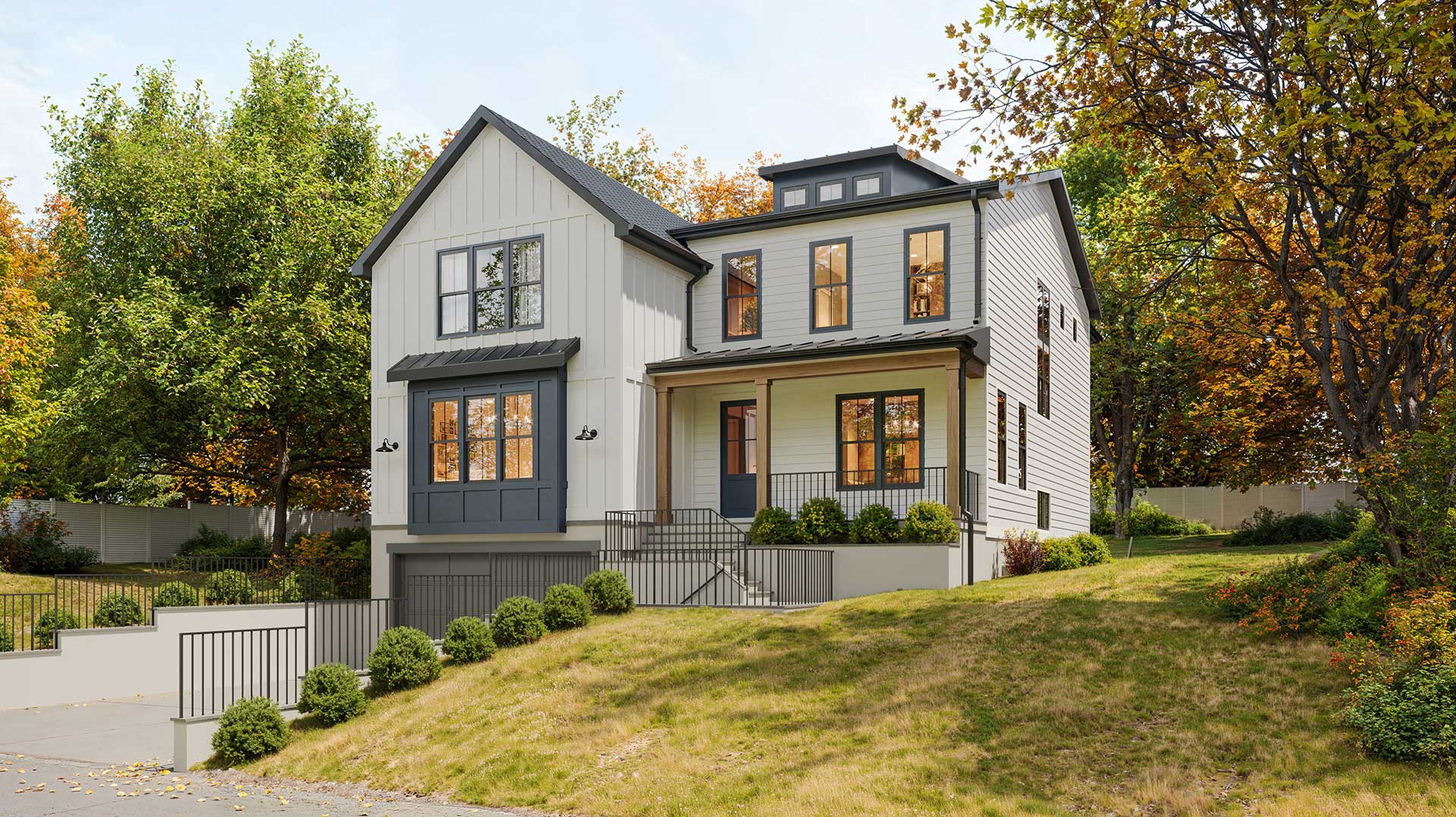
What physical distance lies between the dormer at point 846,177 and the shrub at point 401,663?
38.5ft

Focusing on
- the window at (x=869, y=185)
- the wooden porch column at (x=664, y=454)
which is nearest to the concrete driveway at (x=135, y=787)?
the wooden porch column at (x=664, y=454)

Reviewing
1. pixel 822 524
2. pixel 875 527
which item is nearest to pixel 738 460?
pixel 822 524

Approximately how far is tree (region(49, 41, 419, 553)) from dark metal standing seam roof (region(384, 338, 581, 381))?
5408 millimetres

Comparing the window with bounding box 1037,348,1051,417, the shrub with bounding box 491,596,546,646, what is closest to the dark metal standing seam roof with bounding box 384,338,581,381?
the shrub with bounding box 491,596,546,646

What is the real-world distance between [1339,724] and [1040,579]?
8368mm

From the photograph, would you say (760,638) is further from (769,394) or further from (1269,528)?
(1269,528)

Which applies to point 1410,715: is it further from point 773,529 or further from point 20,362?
point 20,362

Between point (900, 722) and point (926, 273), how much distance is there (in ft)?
38.2

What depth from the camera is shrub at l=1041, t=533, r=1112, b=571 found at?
22.1m

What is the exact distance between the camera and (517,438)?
69.9ft

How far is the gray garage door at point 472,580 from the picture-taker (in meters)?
20.8

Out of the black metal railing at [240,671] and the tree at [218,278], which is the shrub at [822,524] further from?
the tree at [218,278]

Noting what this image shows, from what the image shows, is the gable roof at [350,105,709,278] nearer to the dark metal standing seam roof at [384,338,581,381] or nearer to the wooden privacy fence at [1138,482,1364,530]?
the dark metal standing seam roof at [384,338,581,381]

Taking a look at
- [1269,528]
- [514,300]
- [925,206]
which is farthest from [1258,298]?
[514,300]
